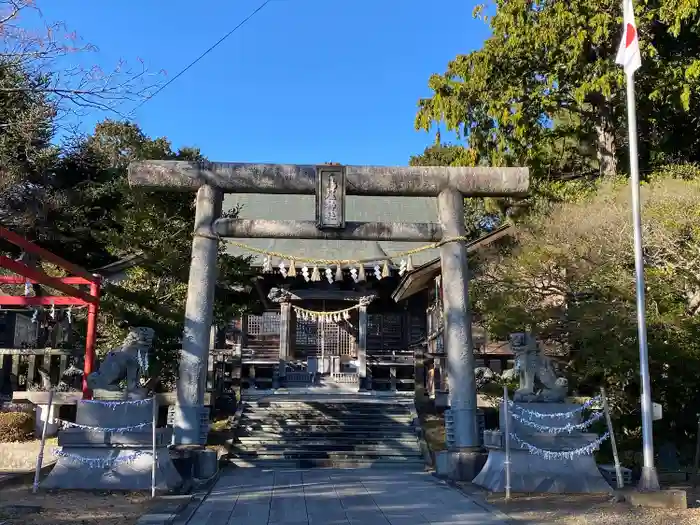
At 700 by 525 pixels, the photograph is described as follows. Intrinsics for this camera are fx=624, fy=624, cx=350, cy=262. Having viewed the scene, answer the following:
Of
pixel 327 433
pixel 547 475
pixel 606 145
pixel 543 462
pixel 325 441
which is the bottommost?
pixel 325 441

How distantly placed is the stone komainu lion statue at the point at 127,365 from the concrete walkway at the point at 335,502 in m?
2.25

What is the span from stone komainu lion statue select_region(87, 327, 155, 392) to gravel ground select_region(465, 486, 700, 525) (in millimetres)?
5704

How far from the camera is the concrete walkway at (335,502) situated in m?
7.26

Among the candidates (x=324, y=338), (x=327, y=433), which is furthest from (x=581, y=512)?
(x=324, y=338)

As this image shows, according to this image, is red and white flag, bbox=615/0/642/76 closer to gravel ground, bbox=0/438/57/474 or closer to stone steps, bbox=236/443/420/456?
stone steps, bbox=236/443/420/456

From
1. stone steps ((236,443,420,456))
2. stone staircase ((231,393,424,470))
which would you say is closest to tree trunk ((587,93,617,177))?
stone staircase ((231,393,424,470))

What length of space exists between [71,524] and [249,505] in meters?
2.34

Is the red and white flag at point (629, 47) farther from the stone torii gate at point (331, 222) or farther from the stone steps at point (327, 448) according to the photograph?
the stone steps at point (327, 448)

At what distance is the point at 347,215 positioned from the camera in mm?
27891

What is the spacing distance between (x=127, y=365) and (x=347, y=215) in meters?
18.6

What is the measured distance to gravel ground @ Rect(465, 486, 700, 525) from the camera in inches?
281

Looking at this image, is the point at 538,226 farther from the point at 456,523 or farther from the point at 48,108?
the point at 48,108

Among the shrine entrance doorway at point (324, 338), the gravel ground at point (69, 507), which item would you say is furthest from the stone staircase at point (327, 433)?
the shrine entrance doorway at point (324, 338)

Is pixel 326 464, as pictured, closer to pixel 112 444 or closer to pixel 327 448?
pixel 327 448
